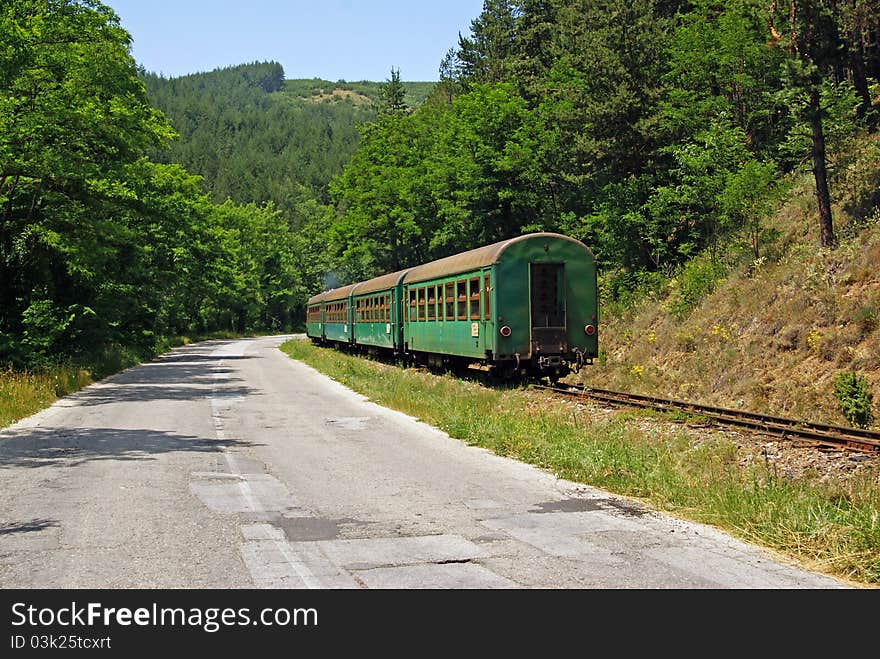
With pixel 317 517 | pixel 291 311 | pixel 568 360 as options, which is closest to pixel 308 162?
pixel 291 311

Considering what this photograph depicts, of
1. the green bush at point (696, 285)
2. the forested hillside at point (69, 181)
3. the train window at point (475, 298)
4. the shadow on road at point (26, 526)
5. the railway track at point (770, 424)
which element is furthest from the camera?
the green bush at point (696, 285)

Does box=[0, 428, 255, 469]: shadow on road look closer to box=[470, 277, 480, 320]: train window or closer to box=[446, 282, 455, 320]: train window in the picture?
box=[470, 277, 480, 320]: train window

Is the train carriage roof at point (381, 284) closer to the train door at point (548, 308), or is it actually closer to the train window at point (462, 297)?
the train window at point (462, 297)

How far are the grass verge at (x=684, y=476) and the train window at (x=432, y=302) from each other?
6050 mm

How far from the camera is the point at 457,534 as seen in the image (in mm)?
7305

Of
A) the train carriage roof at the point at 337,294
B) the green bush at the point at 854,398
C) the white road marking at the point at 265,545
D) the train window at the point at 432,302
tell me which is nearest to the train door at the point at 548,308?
the train window at the point at 432,302

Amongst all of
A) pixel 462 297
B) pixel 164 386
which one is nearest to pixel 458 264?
pixel 462 297

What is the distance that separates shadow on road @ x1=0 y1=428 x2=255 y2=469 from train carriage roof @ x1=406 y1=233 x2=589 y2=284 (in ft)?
27.5

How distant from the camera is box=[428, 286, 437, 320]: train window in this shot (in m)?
23.9

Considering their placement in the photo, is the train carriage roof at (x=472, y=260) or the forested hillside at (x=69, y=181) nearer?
the train carriage roof at (x=472, y=260)

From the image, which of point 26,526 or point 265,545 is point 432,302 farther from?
point 265,545

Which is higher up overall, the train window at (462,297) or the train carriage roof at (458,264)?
the train carriage roof at (458,264)

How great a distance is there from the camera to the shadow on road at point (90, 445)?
38.4 ft

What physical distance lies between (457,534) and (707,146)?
23369mm
